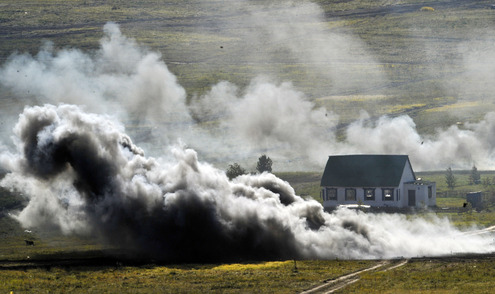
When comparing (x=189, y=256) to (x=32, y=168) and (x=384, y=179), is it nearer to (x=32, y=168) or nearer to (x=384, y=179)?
(x=32, y=168)

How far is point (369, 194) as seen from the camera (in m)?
152

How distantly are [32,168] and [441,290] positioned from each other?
168 ft

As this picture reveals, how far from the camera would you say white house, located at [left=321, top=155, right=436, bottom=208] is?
494 ft

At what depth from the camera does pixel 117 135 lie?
107m

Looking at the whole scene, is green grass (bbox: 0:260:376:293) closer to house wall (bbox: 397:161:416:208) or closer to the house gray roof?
house wall (bbox: 397:161:416:208)

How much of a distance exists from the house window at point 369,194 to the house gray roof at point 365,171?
878 mm

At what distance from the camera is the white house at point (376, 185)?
15050 cm

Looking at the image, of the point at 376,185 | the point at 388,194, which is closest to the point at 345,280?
the point at 388,194

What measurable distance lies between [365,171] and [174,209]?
210 ft

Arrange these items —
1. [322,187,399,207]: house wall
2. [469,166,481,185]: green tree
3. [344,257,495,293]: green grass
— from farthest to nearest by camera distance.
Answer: [469,166,481,185]: green tree < [322,187,399,207]: house wall < [344,257,495,293]: green grass

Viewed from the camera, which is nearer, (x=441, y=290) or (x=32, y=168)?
(x=441, y=290)

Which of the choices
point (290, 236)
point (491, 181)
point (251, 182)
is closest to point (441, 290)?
point (290, 236)

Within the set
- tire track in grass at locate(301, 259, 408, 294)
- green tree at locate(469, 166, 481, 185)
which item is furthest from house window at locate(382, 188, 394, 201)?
tire track in grass at locate(301, 259, 408, 294)

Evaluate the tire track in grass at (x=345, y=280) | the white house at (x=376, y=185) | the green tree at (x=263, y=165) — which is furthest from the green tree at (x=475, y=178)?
the tire track in grass at (x=345, y=280)
